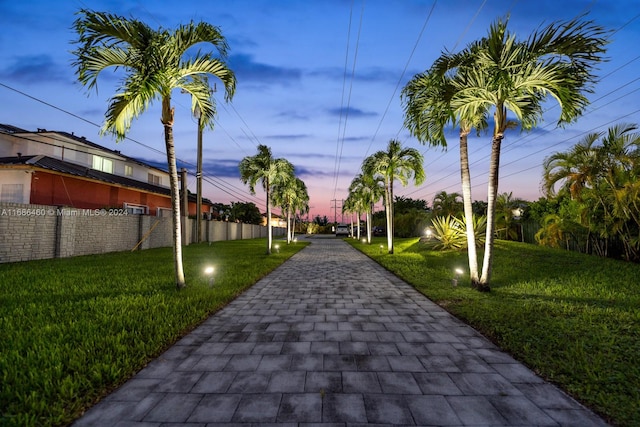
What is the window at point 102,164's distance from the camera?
76.9 feet

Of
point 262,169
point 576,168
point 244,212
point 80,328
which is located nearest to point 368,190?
point 262,169

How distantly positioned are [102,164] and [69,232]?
1311 cm

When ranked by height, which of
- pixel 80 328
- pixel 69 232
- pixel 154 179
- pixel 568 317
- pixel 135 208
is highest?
pixel 154 179

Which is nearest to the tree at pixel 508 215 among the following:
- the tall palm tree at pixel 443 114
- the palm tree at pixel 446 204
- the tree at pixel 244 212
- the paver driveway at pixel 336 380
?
the palm tree at pixel 446 204

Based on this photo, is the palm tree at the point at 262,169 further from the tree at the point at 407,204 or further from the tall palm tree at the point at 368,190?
the tree at the point at 407,204

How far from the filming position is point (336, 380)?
3.19m

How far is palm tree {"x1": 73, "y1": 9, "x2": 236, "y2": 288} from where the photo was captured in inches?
247

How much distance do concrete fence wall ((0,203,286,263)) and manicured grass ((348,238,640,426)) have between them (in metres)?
13.8

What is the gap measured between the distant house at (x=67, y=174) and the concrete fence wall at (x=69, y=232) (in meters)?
3.32

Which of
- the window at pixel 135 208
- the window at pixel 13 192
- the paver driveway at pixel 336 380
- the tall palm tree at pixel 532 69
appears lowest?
the paver driveway at pixel 336 380

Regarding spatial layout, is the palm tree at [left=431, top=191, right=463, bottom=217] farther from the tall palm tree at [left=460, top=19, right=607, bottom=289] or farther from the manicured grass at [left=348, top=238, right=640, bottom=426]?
the tall palm tree at [left=460, top=19, right=607, bottom=289]

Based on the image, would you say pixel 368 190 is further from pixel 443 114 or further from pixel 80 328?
pixel 80 328

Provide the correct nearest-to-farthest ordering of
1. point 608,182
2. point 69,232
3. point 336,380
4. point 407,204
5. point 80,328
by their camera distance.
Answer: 1. point 336,380
2. point 80,328
3. point 608,182
4. point 69,232
5. point 407,204

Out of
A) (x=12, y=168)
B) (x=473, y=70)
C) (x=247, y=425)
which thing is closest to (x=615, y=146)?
(x=473, y=70)
